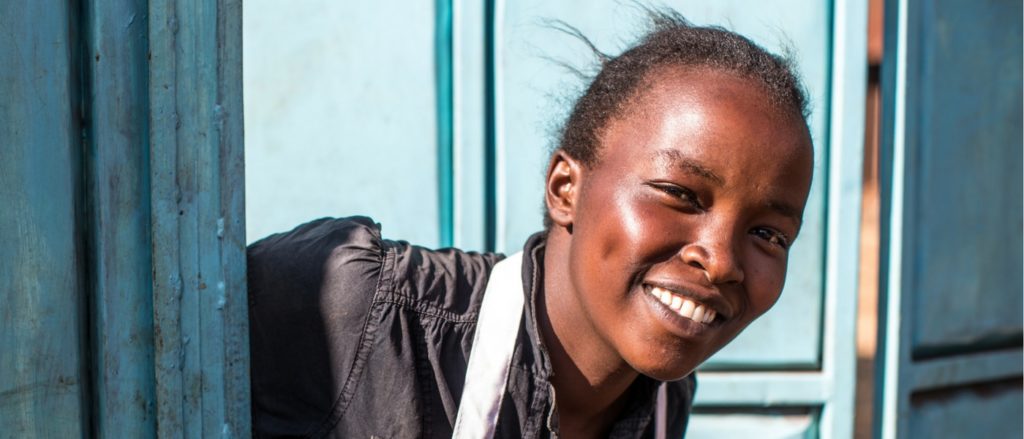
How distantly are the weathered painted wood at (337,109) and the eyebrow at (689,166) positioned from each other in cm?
73

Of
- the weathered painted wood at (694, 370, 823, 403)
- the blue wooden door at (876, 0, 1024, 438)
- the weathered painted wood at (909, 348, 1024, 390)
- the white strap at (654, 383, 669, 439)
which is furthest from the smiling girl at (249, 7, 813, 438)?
the weathered painted wood at (909, 348, 1024, 390)

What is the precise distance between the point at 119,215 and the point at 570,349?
2.64 ft

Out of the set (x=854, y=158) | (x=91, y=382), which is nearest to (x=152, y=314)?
(x=91, y=382)

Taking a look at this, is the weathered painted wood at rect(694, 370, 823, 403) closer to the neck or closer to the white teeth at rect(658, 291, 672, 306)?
the neck

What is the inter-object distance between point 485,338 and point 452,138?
63 cm

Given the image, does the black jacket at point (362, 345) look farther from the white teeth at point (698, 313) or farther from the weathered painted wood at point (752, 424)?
the weathered painted wood at point (752, 424)

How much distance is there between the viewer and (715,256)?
1.48 meters

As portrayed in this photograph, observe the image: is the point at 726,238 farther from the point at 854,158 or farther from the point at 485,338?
the point at 854,158

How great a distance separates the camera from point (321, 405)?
1.56 metres

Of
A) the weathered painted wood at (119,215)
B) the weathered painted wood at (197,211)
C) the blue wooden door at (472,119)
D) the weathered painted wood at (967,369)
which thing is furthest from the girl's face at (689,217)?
the weathered painted wood at (967,369)

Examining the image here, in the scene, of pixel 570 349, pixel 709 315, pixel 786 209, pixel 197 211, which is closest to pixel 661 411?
pixel 570 349

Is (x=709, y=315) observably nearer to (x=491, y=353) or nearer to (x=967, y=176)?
(x=491, y=353)

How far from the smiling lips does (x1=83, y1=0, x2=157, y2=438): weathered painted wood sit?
69cm

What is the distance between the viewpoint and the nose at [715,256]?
1482 millimetres
